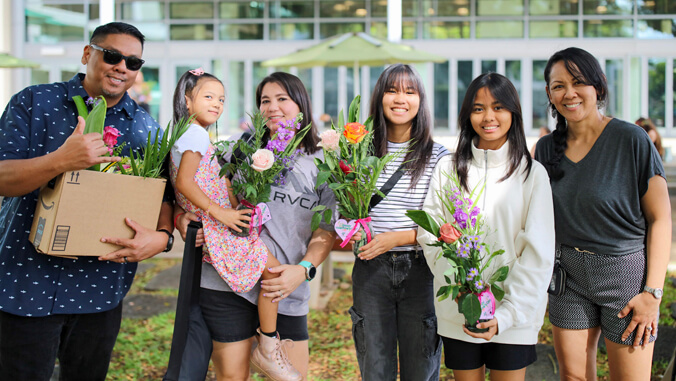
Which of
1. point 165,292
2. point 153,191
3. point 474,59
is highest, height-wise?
point 474,59

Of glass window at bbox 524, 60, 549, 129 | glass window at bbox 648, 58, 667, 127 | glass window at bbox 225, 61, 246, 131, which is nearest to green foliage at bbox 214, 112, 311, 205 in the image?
glass window at bbox 225, 61, 246, 131

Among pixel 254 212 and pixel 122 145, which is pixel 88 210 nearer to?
pixel 122 145

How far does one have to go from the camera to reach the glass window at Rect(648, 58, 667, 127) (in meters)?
19.7

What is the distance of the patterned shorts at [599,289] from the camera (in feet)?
8.95

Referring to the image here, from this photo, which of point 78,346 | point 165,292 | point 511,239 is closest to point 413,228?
point 511,239

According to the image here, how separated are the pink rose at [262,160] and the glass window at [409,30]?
19076 millimetres

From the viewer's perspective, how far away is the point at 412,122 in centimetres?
308

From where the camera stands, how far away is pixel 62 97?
2742 mm

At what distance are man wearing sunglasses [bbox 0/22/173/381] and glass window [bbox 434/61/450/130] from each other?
18266 mm

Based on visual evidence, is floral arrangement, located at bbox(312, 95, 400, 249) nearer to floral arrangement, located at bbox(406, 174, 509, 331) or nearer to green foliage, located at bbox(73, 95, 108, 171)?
floral arrangement, located at bbox(406, 174, 509, 331)

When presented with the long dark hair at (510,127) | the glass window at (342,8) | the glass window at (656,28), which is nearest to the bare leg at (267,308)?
the long dark hair at (510,127)

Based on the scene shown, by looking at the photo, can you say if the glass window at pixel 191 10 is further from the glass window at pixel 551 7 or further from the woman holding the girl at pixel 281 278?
the woman holding the girl at pixel 281 278

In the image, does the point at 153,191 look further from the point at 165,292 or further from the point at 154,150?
the point at 165,292

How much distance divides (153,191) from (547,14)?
20.6 metres
